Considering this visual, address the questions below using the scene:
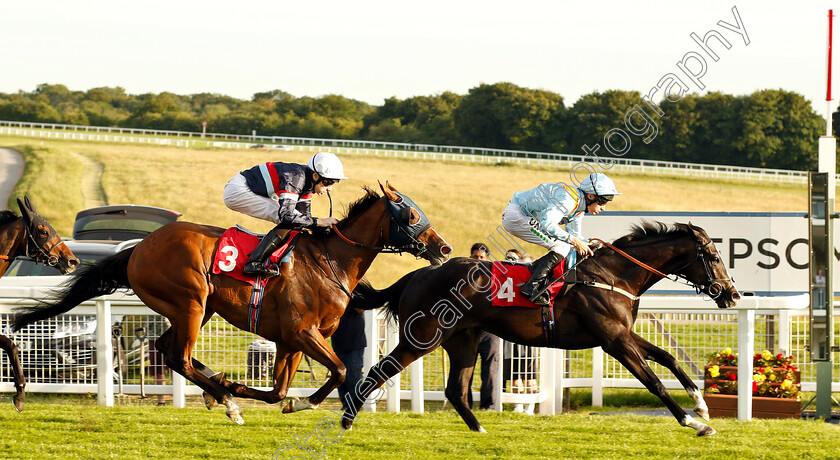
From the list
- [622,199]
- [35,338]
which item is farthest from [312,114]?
[35,338]

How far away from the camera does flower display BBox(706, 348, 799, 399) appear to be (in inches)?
272

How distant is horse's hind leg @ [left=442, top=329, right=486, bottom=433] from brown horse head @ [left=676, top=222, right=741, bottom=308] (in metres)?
1.54

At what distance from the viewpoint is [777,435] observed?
18.9ft

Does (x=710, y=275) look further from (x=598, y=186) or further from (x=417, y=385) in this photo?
(x=417, y=385)

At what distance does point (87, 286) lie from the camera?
5.59 meters

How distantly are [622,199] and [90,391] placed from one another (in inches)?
1081

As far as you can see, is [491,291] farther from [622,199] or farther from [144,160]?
[144,160]

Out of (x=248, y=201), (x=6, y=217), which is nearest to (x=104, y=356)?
(x=6, y=217)

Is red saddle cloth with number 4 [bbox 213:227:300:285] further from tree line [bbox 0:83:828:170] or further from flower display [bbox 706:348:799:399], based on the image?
tree line [bbox 0:83:828:170]

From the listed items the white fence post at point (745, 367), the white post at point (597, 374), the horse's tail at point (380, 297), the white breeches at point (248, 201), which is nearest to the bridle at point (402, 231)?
the white breeches at point (248, 201)

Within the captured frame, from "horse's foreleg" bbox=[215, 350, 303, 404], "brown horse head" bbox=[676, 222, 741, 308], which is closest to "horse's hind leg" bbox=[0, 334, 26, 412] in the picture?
"horse's foreleg" bbox=[215, 350, 303, 404]

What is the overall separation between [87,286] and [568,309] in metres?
3.13

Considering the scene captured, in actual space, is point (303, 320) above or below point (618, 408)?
above

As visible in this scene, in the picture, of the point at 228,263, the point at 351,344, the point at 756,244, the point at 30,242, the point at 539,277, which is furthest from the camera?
the point at 756,244
